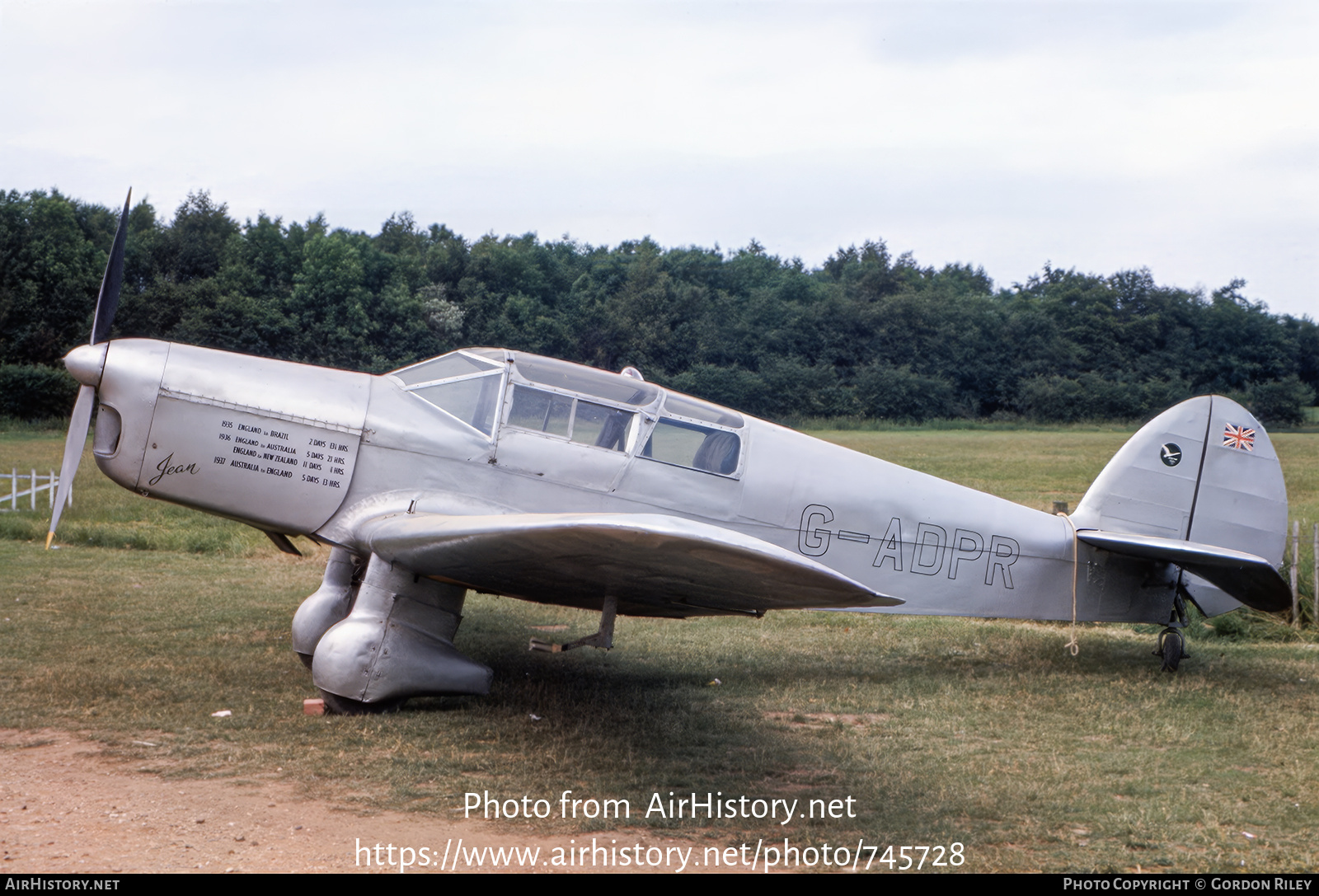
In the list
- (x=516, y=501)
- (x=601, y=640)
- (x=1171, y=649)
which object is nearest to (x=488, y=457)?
(x=516, y=501)

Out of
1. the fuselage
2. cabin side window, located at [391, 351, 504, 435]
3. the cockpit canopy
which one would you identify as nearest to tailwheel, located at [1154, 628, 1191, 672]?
the fuselage

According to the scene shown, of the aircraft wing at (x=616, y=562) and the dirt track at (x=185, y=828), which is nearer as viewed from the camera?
the dirt track at (x=185, y=828)

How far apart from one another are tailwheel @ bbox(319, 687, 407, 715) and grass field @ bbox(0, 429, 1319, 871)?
0.37 ft

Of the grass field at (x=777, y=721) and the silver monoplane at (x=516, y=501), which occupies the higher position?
the silver monoplane at (x=516, y=501)

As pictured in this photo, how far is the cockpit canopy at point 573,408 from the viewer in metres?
6.84

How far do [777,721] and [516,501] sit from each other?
230cm

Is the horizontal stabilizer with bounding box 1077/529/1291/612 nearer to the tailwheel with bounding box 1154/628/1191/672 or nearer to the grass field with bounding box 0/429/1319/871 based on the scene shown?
the tailwheel with bounding box 1154/628/1191/672

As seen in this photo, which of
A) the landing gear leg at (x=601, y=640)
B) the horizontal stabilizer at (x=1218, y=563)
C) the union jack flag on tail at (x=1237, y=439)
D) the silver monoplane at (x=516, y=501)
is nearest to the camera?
the landing gear leg at (x=601, y=640)

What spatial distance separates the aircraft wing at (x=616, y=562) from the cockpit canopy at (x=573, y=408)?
0.92 meters

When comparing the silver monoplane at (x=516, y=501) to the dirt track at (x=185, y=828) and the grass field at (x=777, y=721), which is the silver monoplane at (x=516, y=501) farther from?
the dirt track at (x=185, y=828)

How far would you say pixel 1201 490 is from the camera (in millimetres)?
8297

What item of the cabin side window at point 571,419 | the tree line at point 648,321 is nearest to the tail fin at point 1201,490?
the cabin side window at point 571,419

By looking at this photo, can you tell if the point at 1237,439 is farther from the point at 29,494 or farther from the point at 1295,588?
the point at 29,494
